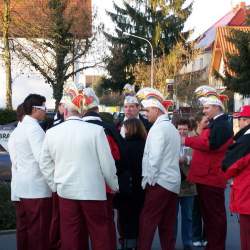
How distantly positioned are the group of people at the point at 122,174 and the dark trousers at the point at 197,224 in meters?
0.03

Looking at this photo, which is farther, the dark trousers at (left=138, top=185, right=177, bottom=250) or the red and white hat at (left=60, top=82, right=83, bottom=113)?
the dark trousers at (left=138, top=185, right=177, bottom=250)

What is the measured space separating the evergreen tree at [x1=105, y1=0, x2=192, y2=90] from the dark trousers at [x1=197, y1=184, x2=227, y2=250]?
41.9 m

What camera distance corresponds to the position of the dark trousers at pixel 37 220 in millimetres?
6871

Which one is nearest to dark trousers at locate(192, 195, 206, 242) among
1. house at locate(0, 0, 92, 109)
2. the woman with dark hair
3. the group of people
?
the group of people

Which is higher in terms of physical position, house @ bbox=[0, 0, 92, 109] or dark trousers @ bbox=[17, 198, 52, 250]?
house @ bbox=[0, 0, 92, 109]

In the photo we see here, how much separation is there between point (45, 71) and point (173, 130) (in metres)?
24.4

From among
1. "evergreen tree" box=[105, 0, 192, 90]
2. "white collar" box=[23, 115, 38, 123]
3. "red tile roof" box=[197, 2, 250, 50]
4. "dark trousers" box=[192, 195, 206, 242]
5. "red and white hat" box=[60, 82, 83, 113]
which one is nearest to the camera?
"red and white hat" box=[60, 82, 83, 113]

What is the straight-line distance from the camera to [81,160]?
20.0 feet

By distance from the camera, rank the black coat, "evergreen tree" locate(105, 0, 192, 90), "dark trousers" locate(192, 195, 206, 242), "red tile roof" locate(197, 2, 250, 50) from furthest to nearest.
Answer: "red tile roof" locate(197, 2, 250, 50) < "evergreen tree" locate(105, 0, 192, 90) < "dark trousers" locate(192, 195, 206, 242) < the black coat

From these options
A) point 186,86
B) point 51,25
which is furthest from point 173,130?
point 186,86

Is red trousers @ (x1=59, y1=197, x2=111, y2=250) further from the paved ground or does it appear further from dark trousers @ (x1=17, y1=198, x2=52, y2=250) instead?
the paved ground

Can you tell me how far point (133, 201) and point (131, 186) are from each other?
0.86ft

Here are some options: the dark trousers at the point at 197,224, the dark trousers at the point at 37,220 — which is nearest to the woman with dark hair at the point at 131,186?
the dark trousers at the point at 37,220

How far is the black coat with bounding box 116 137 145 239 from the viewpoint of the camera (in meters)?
7.71
